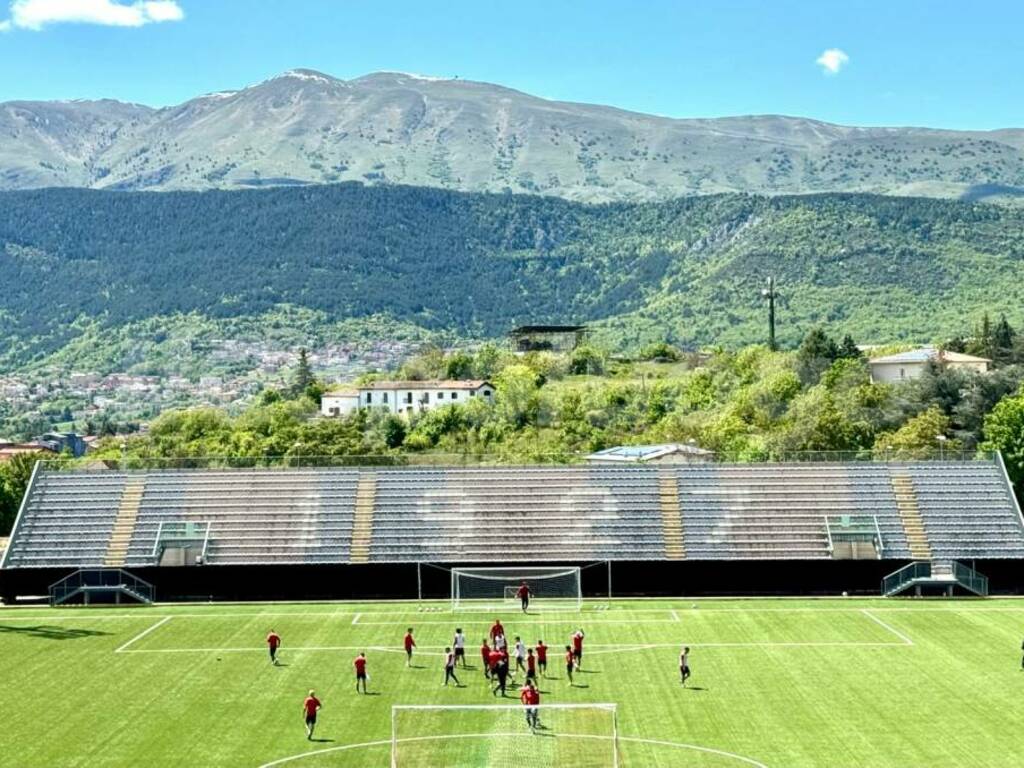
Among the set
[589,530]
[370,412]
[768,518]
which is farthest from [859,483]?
[370,412]

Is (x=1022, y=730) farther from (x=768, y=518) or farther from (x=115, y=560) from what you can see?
(x=115, y=560)

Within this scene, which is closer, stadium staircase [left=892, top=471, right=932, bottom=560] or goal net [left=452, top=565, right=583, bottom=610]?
goal net [left=452, top=565, right=583, bottom=610]

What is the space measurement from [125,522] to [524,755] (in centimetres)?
3481

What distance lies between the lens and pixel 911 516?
65.6m

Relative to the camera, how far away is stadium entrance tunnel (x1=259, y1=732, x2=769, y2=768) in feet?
116

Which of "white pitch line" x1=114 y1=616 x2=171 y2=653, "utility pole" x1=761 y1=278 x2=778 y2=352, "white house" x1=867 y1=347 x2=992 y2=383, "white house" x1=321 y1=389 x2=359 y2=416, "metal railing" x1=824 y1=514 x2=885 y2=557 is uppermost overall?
"utility pole" x1=761 y1=278 x2=778 y2=352

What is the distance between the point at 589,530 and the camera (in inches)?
2579

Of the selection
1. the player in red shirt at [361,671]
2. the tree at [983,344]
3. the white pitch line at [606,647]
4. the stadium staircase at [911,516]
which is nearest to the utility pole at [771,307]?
the tree at [983,344]

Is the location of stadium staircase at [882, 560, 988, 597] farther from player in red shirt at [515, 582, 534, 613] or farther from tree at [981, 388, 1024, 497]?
player in red shirt at [515, 582, 534, 613]

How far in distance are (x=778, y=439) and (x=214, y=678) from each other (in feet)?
187

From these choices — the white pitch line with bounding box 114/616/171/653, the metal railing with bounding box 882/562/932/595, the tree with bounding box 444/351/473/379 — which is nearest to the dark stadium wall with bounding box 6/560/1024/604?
the metal railing with bounding box 882/562/932/595

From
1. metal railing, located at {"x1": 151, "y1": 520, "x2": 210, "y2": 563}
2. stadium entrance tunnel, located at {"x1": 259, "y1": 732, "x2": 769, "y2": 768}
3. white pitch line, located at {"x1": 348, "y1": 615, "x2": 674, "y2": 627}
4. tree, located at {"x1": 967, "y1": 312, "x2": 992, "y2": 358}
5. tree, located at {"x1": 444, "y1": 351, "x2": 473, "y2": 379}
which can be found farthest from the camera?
tree, located at {"x1": 444, "y1": 351, "x2": 473, "y2": 379}

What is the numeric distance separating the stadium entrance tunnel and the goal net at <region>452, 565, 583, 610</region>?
2324 cm

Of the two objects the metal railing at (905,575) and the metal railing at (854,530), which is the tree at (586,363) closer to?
the metal railing at (854,530)
